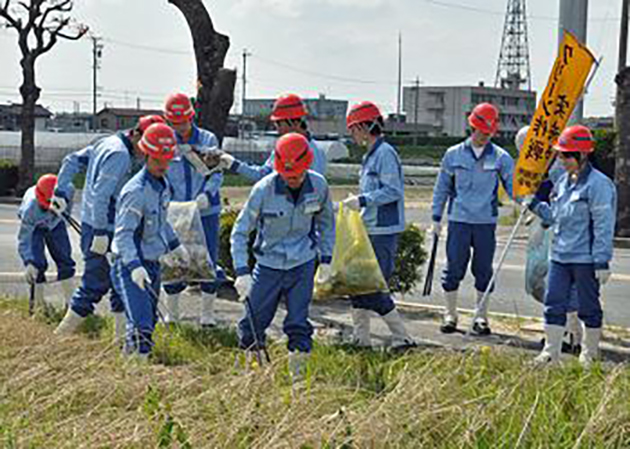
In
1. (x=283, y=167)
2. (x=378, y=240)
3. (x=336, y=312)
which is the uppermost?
(x=283, y=167)

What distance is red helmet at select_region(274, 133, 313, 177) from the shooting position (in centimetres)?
561

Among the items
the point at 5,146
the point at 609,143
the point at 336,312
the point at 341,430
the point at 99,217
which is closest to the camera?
the point at 341,430

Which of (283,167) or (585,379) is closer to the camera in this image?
(585,379)

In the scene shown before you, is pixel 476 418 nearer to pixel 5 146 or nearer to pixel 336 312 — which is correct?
pixel 336 312

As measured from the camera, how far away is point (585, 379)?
523cm

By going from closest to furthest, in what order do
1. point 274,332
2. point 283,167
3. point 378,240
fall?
point 283,167 → point 378,240 → point 274,332

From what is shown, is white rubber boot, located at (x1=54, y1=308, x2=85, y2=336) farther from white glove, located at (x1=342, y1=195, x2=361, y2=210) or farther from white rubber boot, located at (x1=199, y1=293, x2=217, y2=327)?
white glove, located at (x1=342, y1=195, x2=361, y2=210)

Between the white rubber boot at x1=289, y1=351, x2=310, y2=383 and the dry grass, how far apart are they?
0.13 metres

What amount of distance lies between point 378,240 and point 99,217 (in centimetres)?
210

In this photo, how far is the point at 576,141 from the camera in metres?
6.59

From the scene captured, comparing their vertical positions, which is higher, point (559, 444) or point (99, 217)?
point (99, 217)

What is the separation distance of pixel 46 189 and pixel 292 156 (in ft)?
10.0

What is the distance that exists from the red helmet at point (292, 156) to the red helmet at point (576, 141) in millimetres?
2000

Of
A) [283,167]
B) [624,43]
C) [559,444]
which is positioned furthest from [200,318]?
[624,43]
